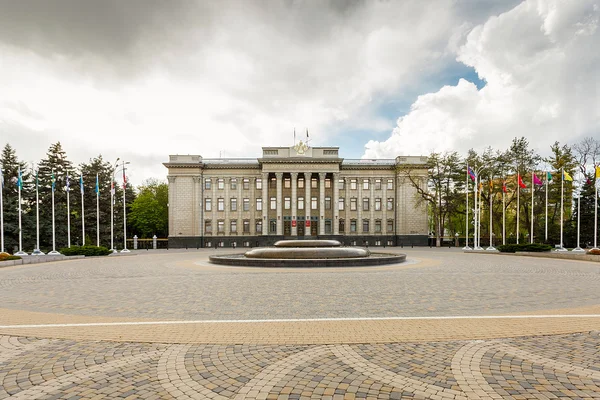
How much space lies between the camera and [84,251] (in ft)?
109

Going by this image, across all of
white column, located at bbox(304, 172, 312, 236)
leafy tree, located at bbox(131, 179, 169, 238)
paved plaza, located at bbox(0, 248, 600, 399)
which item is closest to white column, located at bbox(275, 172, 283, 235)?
white column, located at bbox(304, 172, 312, 236)

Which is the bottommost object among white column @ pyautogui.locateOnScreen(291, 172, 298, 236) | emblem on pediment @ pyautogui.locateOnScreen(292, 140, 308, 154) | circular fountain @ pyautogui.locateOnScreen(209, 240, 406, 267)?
circular fountain @ pyautogui.locateOnScreen(209, 240, 406, 267)

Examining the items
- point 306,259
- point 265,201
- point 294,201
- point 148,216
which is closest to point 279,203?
point 265,201

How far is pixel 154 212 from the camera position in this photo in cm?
7094

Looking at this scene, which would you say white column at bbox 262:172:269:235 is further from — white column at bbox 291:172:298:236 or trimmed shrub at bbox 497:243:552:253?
trimmed shrub at bbox 497:243:552:253

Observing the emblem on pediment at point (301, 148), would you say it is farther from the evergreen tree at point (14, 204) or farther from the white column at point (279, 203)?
the evergreen tree at point (14, 204)

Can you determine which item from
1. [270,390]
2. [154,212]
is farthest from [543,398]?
[154,212]

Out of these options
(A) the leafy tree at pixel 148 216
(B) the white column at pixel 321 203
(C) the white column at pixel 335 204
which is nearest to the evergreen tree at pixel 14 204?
(A) the leafy tree at pixel 148 216

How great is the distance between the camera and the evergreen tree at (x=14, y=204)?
39875 millimetres

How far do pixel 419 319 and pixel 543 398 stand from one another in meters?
4.02

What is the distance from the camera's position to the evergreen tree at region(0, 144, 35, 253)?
39.9m

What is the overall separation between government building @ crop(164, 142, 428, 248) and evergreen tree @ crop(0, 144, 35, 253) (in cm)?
1976

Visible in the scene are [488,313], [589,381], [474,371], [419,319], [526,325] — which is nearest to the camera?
[589,381]

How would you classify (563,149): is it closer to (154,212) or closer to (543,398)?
(543,398)
